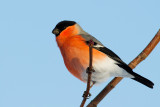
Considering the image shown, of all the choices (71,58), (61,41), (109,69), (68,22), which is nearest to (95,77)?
(109,69)

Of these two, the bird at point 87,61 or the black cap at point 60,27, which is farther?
the black cap at point 60,27

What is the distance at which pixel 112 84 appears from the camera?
3.47m

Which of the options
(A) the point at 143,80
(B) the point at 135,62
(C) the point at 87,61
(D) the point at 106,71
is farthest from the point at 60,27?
(A) the point at 143,80

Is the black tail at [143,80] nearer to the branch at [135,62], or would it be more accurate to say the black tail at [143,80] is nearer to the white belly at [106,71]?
the white belly at [106,71]

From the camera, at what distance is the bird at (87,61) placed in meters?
3.64

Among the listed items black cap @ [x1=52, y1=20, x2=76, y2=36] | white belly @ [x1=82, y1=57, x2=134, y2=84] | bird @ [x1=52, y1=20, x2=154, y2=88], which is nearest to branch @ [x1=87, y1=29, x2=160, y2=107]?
bird @ [x1=52, y1=20, x2=154, y2=88]

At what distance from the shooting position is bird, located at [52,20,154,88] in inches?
143

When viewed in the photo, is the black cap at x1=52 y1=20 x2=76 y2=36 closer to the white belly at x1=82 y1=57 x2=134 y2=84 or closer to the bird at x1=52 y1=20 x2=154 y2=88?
the bird at x1=52 y1=20 x2=154 y2=88

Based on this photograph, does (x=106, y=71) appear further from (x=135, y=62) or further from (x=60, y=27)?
(x=60, y=27)

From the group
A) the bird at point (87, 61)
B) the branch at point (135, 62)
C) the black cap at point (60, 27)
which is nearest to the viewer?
the branch at point (135, 62)

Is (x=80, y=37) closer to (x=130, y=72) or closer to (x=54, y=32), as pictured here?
(x=54, y=32)

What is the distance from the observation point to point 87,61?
3.54 m

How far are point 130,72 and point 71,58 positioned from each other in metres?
0.93

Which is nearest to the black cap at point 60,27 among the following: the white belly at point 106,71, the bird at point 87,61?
the bird at point 87,61
